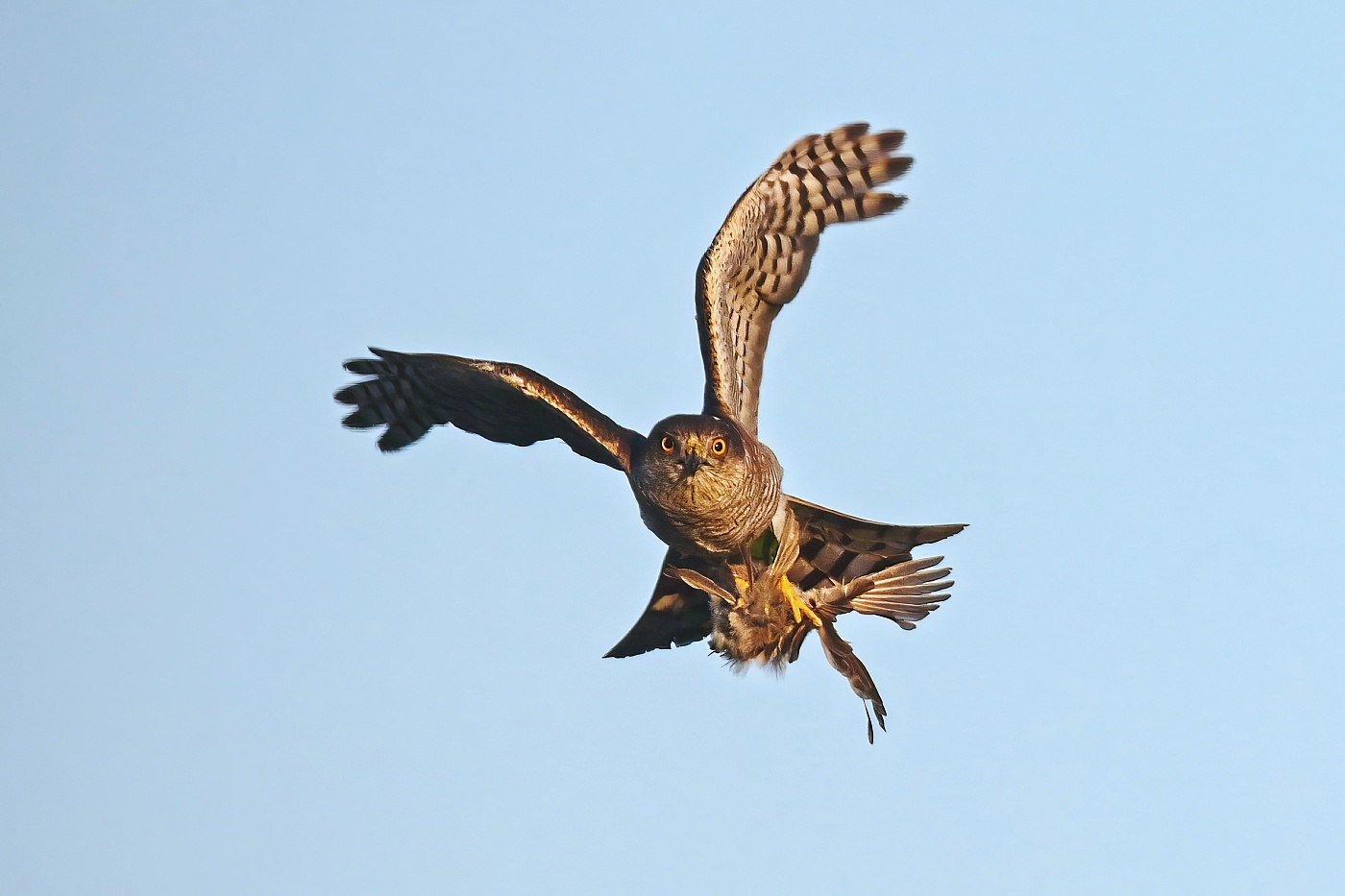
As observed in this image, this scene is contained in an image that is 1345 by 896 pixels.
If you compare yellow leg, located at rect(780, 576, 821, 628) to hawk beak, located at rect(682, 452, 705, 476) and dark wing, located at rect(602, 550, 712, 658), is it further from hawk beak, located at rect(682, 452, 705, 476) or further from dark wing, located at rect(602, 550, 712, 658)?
dark wing, located at rect(602, 550, 712, 658)

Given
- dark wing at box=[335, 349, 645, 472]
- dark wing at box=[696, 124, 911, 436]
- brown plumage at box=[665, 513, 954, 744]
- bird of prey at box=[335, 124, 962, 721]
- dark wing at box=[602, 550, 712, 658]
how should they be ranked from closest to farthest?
brown plumage at box=[665, 513, 954, 744], bird of prey at box=[335, 124, 962, 721], dark wing at box=[335, 349, 645, 472], dark wing at box=[602, 550, 712, 658], dark wing at box=[696, 124, 911, 436]

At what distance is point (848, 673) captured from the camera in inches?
412

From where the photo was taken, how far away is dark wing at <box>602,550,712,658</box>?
460 inches

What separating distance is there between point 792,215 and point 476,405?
8.65ft

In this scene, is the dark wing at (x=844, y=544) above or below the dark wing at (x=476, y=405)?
below

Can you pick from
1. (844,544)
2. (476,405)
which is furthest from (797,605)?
(476,405)

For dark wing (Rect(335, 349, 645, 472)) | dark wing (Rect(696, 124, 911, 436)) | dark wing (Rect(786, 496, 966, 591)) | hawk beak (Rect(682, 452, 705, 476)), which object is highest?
dark wing (Rect(696, 124, 911, 436))

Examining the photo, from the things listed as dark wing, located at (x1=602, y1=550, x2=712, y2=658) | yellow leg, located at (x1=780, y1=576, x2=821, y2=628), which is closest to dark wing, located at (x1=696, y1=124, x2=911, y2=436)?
dark wing, located at (x1=602, y1=550, x2=712, y2=658)

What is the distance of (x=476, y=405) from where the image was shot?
40.0ft

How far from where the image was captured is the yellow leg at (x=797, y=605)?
10461 mm

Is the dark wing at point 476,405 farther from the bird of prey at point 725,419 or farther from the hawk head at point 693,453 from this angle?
the hawk head at point 693,453

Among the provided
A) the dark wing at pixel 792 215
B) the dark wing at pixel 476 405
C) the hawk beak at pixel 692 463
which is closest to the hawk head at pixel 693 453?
the hawk beak at pixel 692 463

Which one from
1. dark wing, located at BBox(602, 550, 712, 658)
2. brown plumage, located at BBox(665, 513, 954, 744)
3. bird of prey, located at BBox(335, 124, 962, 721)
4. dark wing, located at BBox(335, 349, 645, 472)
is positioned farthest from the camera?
dark wing, located at BBox(602, 550, 712, 658)

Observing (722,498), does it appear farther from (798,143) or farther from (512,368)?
(798,143)
